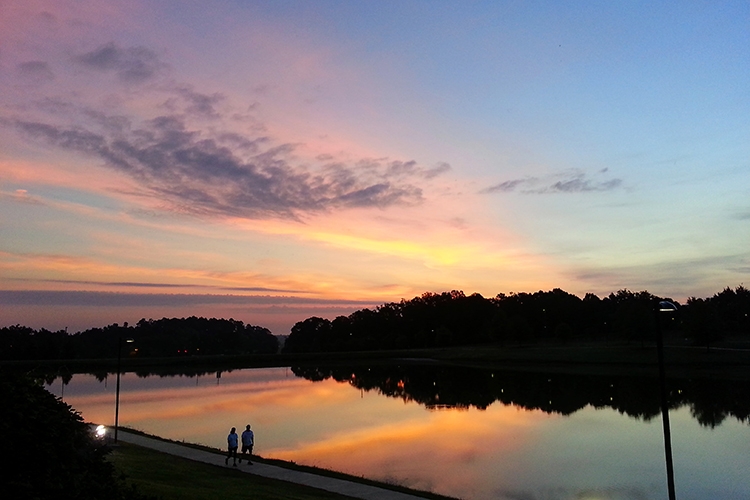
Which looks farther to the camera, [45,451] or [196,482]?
[196,482]

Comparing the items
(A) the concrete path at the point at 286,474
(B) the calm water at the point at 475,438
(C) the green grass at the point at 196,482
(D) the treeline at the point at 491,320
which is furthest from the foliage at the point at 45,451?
(D) the treeline at the point at 491,320

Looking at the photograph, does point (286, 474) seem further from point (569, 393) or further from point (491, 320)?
point (491, 320)

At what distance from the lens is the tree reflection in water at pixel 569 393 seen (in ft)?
130

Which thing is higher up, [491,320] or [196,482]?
[491,320]

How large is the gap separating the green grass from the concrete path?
1.81 ft

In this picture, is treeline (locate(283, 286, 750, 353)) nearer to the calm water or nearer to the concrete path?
the calm water

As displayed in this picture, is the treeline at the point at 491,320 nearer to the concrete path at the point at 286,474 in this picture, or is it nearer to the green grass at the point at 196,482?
the concrete path at the point at 286,474

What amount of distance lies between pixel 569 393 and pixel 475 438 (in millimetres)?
23513

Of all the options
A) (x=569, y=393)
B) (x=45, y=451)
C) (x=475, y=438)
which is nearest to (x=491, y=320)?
(x=569, y=393)

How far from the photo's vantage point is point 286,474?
1975 cm

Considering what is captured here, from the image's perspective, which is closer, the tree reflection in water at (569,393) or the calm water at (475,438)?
the calm water at (475,438)

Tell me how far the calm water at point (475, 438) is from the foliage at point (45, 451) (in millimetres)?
13980

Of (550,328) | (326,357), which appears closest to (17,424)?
(326,357)

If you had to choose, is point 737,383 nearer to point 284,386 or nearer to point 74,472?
point 284,386
